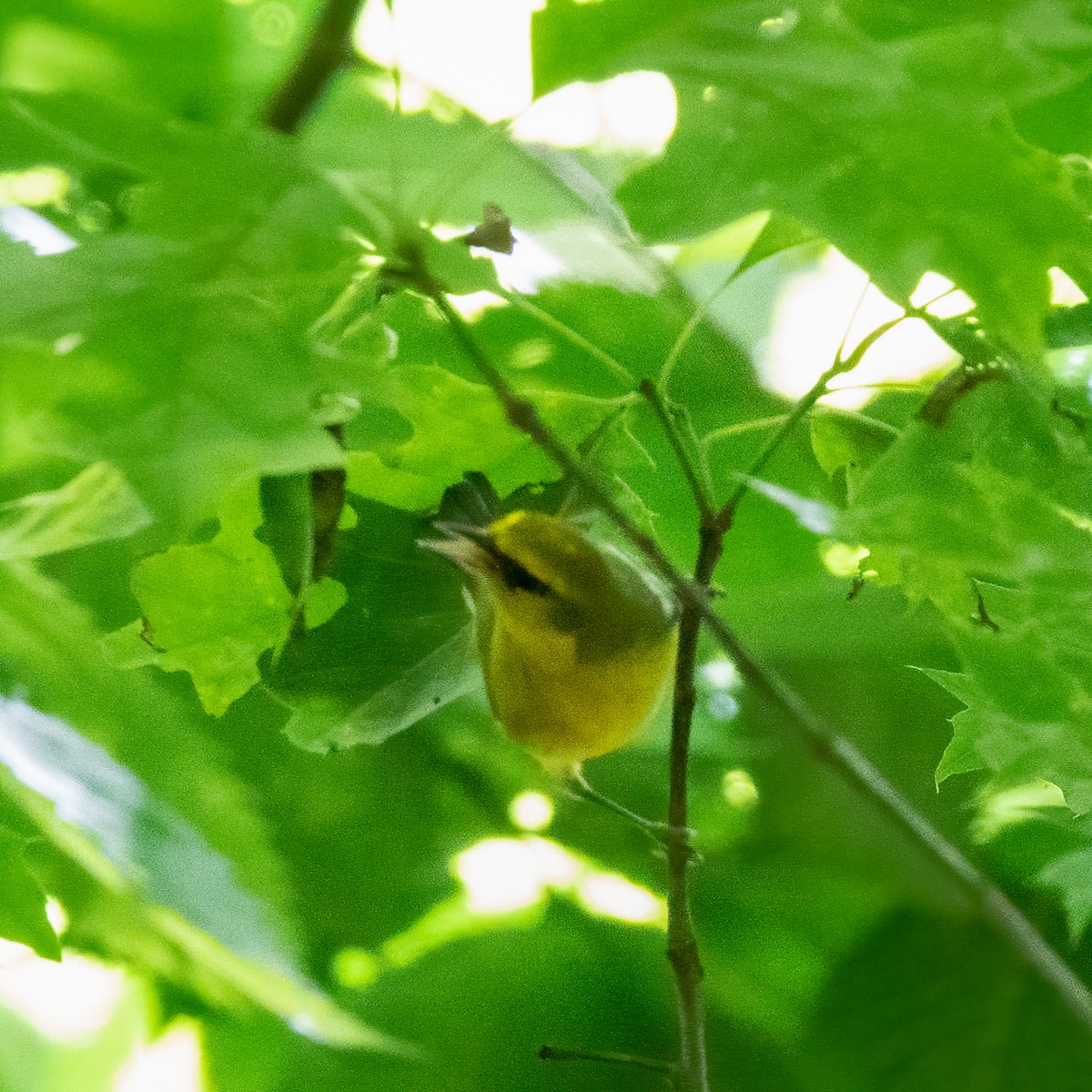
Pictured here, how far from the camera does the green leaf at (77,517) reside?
Result: 327mm

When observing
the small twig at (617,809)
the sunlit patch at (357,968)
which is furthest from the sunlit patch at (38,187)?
the sunlit patch at (357,968)

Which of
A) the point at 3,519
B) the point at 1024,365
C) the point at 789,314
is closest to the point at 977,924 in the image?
the point at 789,314

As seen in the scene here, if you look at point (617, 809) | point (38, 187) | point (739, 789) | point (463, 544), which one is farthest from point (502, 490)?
point (739, 789)

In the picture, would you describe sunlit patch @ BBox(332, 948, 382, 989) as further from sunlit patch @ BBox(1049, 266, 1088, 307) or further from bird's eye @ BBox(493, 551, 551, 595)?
sunlit patch @ BBox(1049, 266, 1088, 307)

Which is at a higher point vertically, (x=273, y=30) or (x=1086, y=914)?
(x=273, y=30)

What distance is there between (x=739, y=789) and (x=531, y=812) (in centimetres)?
15

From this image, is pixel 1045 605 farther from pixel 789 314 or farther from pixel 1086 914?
pixel 789 314

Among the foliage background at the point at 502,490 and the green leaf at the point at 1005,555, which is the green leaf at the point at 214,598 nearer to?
the foliage background at the point at 502,490

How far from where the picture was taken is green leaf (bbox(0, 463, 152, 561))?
0.33 metres

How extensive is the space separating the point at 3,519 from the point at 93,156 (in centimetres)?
14

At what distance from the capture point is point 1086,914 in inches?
22.3

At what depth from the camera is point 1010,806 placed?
653 mm

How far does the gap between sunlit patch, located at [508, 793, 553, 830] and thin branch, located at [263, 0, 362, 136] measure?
1.46 feet

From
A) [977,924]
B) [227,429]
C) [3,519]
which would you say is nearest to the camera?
[227,429]
